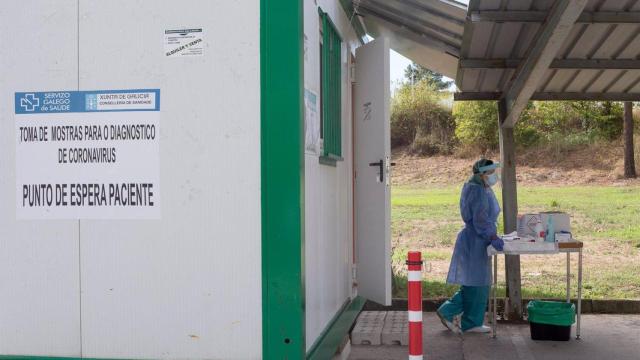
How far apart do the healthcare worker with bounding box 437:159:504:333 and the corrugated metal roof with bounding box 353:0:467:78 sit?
122 centimetres

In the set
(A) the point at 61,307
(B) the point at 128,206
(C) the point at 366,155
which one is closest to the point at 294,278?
(B) the point at 128,206

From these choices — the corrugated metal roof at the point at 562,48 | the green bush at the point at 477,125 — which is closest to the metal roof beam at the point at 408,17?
the corrugated metal roof at the point at 562,48

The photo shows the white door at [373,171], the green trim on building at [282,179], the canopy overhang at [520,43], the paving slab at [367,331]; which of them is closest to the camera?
the green trim on building at [282,179]

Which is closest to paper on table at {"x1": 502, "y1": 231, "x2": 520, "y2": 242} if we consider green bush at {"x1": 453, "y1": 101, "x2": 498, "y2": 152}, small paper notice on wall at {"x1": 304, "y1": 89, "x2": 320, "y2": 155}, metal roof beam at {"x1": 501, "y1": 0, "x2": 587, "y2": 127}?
metal roof beam at {"x1": 501, "y1": 0, "x2": 587, "y2": 127}

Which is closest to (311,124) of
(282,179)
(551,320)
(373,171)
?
(282,179)

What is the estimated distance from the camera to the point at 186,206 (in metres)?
4.61

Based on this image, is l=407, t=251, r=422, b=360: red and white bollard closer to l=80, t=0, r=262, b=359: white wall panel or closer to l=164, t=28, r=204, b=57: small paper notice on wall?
l=80, t=0, r=262, b=359: white wall panel

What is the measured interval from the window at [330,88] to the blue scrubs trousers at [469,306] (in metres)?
2.09

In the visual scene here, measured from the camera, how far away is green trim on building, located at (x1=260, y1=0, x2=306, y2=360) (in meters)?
4.43

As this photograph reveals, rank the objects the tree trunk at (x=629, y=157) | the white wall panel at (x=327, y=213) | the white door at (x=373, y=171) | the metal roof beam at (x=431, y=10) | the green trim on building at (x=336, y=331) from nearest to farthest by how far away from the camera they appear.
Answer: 1. the white wall panel at (x=327, y=213)
2. the green trim on building at (x=336, y=331)
3. the white door at (x=373, y=171)
4. the metal roof beam at (x=431, y=10)
5. the tree trunk at (x=629, y=157)

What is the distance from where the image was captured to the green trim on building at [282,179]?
443 centimetres

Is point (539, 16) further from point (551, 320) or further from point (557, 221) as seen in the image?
point (551, 320)

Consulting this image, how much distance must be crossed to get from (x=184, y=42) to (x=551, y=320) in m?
4.33

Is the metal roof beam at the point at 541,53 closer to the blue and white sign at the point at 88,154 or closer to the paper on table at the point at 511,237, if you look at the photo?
the paper on table at the point at 511,237
